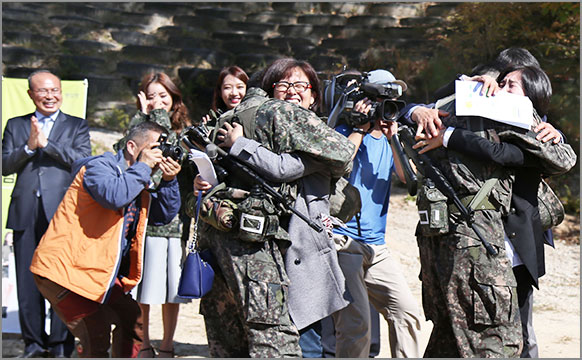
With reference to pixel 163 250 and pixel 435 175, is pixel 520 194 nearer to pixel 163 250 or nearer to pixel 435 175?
pixel 435 175

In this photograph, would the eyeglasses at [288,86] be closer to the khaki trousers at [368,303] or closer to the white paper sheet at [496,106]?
the white paper sheet at [496,106]

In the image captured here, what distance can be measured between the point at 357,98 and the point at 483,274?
1198mm

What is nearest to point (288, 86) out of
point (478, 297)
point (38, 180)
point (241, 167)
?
point (241, 167)

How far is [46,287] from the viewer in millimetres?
4195

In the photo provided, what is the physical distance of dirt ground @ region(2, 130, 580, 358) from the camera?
596cm

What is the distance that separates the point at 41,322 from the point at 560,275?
18.4 feet

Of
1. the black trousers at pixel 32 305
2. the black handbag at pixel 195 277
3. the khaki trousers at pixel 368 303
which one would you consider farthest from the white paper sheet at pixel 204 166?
the black trousers at pixel 32 305

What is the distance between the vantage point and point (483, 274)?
3859 mm

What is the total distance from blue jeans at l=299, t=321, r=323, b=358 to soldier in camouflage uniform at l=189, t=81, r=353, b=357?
0.17 metres

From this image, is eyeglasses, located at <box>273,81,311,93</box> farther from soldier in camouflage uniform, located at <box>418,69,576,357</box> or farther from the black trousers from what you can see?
the black trousers

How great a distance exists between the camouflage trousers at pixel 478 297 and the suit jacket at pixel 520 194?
0.65ft

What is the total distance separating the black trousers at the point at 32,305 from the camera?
5.59 meters

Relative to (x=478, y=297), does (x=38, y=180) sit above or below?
above

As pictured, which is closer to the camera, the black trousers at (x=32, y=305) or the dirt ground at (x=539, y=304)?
the black trousers at (x=32, y=305)
